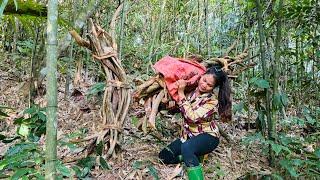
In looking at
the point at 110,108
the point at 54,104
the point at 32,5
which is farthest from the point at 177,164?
the point at 54,104

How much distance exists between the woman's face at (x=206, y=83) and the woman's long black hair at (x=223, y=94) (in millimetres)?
31

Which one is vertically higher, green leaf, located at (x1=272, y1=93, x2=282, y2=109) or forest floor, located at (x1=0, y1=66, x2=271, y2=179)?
green leaf, located at (x1=272, y1=93, x2=282, y2=109)

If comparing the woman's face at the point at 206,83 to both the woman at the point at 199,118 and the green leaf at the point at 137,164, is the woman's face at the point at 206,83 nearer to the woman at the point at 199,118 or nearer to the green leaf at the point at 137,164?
the woman at the point at 199,118

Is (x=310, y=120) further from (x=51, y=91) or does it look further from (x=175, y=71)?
(x=51, y=91)

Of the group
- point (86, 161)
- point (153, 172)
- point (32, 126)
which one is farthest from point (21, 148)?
point (153, 172)

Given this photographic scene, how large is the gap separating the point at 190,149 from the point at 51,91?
1.92 meters

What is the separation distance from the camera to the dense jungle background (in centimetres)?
238

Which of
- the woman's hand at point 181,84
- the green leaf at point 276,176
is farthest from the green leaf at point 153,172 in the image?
the green leaf at point 276,176

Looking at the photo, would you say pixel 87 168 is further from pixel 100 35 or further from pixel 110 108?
pixel 100 35

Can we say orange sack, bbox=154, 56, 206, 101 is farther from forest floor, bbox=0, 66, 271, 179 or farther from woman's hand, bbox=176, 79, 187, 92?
forest floor, bbox=0, 66, 271, 179

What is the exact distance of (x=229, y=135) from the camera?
171 inches

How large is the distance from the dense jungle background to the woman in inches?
6.0

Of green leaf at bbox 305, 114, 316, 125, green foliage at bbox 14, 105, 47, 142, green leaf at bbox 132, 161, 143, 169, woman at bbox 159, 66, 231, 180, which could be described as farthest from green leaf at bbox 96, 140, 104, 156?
green leaf at bbox 305, 114, 316, 125

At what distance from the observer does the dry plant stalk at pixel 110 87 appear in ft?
10.1
